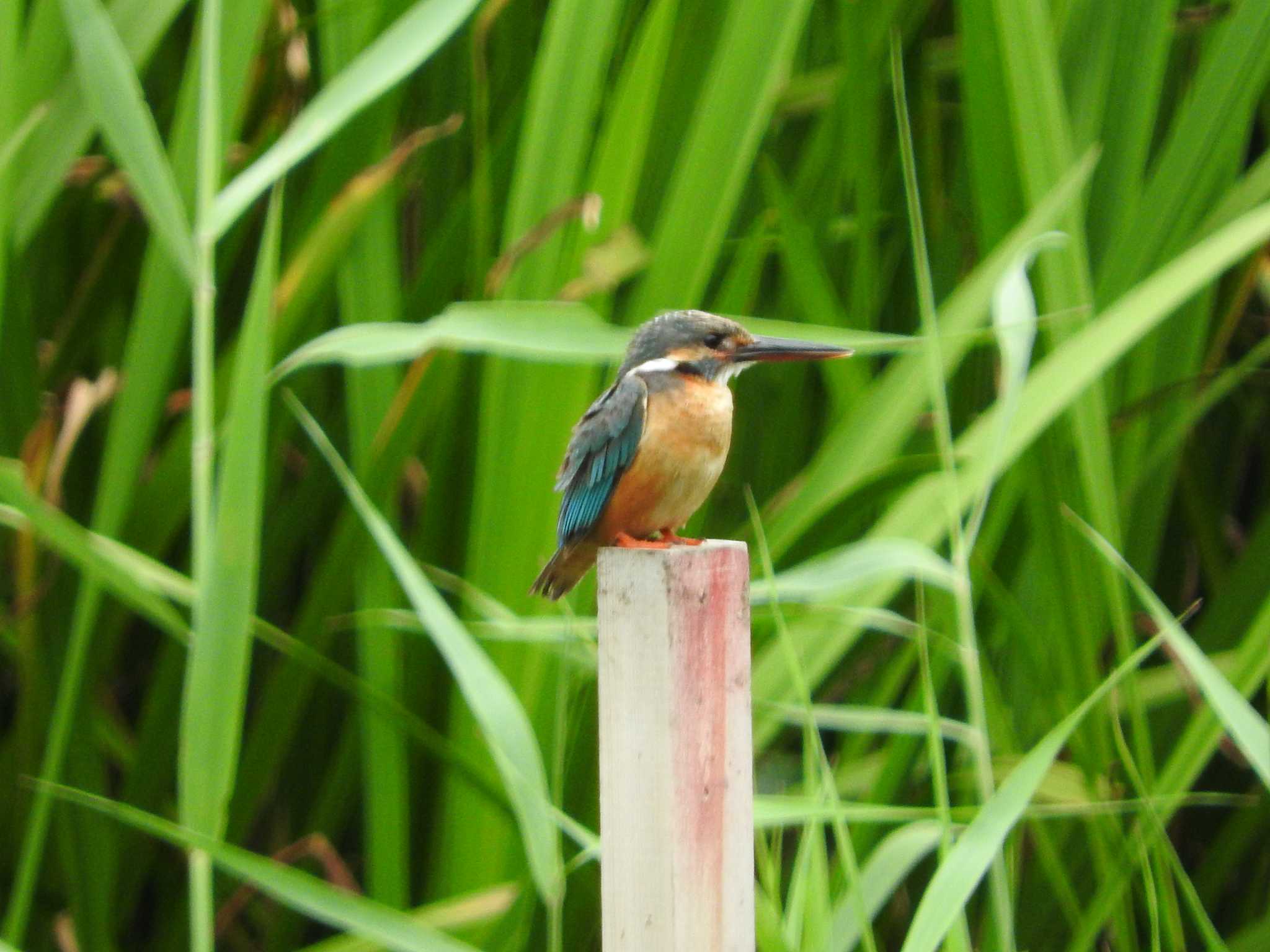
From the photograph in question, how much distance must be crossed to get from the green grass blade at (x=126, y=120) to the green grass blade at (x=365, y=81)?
2 centimetres

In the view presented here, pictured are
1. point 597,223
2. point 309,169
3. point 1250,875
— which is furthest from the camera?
point 1250,875

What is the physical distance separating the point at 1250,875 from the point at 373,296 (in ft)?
4.10

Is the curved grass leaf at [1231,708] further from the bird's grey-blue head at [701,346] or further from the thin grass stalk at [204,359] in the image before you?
the thin grass stalk at [204,359]

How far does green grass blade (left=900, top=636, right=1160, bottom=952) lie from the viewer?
831 mm

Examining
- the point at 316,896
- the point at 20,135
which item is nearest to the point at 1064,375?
the point at 316,896

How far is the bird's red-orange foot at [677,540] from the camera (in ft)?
3.52

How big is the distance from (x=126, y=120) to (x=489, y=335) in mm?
288

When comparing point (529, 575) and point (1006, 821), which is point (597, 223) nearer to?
point (529, 575)

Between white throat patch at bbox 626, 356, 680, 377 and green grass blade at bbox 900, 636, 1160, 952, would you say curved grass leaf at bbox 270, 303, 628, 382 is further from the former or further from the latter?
green grass blade at bbox 900, 636, 1160, 952

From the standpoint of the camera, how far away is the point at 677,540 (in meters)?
1.18

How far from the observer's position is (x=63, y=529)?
1.13 m

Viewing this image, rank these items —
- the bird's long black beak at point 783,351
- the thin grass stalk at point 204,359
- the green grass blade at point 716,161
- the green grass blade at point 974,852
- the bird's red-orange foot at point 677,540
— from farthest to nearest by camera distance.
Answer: the green grass blade at point 716,161, the bird's long black beak at point 783,351, the bird's red-orange foot at point 677,540, the thin grass stalk at point 204,359, the green grass blade at point 974,852

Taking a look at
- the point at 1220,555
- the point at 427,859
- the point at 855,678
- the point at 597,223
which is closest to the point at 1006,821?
the point at 597,223

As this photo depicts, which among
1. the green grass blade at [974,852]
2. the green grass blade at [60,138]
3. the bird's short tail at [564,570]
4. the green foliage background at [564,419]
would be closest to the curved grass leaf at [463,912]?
the green foliage background at [564,419]
